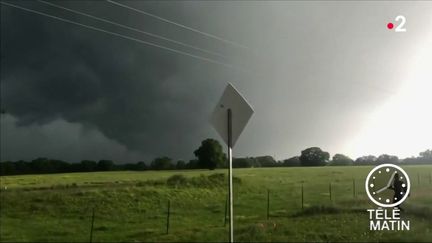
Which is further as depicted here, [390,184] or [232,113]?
[390,184]

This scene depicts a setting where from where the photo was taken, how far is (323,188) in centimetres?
3306

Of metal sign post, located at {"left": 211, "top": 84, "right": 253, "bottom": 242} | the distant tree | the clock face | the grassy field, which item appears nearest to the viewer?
metal sign post, located at {"left": 211, "top": 84, "right": 253, "bottom": 242}

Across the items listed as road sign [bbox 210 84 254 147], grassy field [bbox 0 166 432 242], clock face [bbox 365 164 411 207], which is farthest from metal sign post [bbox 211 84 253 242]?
clock face [bbox 365 164 411 207]

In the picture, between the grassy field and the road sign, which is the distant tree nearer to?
the grassy field

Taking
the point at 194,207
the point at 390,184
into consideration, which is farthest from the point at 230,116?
the point at 194,207

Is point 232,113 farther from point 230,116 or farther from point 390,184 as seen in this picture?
point 390,184

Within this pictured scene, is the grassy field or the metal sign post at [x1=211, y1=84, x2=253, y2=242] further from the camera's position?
the grassy field

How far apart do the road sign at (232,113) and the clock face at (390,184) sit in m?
8.24

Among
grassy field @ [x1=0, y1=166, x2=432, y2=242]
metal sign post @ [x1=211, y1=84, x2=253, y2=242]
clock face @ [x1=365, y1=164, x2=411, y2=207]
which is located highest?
metal sign post @ [x1=211, y1=84, x2=253, y2=242]

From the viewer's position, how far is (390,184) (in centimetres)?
1652

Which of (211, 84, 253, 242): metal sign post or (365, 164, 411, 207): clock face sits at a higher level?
(211, 84, 253, 242): metal sign post

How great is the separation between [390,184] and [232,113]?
898 centimetres

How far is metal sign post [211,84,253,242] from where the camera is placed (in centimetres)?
1096

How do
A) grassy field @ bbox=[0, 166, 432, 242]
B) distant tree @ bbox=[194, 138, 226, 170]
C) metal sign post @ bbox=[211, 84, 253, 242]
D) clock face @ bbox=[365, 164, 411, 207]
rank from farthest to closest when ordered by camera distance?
distant tree @ bbox=[194, 138, 226, 170]
grassy field @ bbox=[0, 166, 432, 242]
clock face @ bbox=[365, 164, 411, 207]
metal sign post @ bbox=[211, 84, 253, 242]
